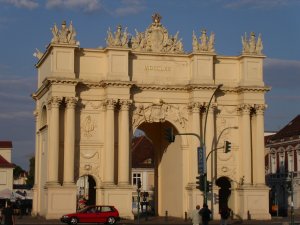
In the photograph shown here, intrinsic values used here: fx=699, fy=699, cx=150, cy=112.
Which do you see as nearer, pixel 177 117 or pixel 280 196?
pixel 177 117

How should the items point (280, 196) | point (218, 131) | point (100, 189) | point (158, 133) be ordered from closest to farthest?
1. point (100, 189)
2. point (218, 131)
3. point (158, 133)
4. point (280, 196)

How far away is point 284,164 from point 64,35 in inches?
1434

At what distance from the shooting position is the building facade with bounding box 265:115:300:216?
77.7 meters

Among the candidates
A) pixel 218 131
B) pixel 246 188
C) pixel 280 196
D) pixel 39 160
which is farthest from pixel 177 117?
pixel 280 196

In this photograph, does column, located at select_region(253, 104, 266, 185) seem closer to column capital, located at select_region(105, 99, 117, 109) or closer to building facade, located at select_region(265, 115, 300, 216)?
column capital, located at select_region(105, 99, 117, 109)

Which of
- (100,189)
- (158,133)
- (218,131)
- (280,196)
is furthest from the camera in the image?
(280,196)

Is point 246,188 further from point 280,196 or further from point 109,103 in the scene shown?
point 280,196

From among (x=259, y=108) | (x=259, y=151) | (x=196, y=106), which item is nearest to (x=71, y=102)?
(x=196, y=106)

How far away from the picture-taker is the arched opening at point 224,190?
6038cm

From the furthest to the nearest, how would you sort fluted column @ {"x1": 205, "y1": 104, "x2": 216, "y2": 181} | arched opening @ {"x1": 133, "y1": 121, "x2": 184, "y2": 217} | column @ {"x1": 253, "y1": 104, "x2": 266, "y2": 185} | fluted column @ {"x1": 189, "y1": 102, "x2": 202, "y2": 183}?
arched opening @ {"x1": 133, "y1": 121, "x2": 184, "y2": 217}, column @ {"x1": 253, "y1": 104, "x2": 266, "y2": 185}, fluted column @ {"x1": 205, "y1": 104, "x2": 216, "y2": 181}, fluted column @ {"x1": 189, "y1": 102, "x2": 202, "y2": 183}

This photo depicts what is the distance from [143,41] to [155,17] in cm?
244

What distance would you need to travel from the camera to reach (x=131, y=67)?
189 feet

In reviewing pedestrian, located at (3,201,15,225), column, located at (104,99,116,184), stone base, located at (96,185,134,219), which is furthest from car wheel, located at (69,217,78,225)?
pedestrian, located at (3,201,15,225)

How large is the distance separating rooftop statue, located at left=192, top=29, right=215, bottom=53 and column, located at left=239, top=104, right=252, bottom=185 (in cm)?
561
